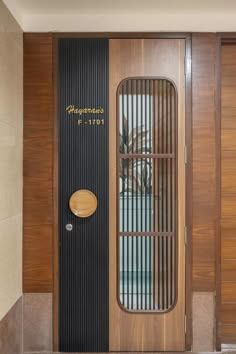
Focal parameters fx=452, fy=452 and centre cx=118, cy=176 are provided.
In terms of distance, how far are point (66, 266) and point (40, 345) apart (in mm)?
600

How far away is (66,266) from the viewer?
3283 mm

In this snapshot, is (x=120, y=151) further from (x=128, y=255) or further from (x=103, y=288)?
(x=103, y=288)

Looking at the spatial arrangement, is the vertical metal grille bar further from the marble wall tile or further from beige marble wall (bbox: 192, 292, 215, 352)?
the marble wall tile

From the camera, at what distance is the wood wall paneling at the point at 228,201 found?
339 cm

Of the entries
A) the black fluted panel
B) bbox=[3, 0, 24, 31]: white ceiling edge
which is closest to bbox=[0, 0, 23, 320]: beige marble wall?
bbox=[3, 0, 24, 31]: white ceiling edge

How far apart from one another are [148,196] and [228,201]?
616mm

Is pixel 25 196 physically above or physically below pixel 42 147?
below

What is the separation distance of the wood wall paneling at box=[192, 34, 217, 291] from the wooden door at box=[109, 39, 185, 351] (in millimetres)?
94

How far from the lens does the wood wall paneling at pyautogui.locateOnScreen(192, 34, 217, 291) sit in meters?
3.28

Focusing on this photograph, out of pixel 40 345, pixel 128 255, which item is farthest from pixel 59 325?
pixel 128 255

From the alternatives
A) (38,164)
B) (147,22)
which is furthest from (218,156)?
(38,164)

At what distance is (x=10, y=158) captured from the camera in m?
2.93

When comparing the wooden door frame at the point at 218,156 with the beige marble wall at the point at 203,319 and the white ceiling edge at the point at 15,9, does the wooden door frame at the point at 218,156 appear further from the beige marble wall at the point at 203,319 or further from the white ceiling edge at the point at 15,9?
the white ceiling edge at the point at 15,9

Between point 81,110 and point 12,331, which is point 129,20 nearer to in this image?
point 81,110
